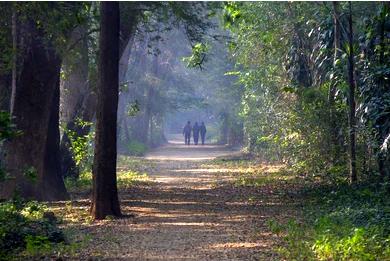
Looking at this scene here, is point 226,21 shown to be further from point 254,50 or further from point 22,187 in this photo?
point 254,50

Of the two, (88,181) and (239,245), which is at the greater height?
(88,181)

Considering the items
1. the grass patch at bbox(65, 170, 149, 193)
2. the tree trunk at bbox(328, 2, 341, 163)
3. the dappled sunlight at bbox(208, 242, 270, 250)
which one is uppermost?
the tree trunk at bbox(328, 2, 341, 163)

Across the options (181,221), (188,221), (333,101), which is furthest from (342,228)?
(333,101)

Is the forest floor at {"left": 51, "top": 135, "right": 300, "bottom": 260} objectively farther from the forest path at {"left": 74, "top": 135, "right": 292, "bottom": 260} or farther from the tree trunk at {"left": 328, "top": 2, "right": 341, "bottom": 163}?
the tree trunk at {"left": 328, "top": 2, "right": 341, "bottom": 163}

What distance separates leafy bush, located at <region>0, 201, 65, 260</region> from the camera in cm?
935

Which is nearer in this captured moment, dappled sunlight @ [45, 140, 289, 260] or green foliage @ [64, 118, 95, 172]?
dappled sunlight @ [45, 140, 289, 260]

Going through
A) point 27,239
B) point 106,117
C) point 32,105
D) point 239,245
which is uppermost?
point 32,105

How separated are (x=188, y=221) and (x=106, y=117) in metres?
2.56

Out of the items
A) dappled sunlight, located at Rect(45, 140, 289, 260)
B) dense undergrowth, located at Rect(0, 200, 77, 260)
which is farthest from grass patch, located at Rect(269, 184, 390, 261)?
dense undergrowth, located at Rect(0, 200, 77, 260)

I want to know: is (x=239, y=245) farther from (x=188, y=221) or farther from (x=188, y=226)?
(x=188, y=221)

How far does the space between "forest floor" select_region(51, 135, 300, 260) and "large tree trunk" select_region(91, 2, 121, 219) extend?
445 mm

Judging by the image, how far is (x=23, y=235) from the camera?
388 inches

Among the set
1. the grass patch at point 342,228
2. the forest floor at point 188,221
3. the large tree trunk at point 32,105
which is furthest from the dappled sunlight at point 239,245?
A: the large tree trunk at point 32,105

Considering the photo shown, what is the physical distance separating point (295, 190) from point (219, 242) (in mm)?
7948
